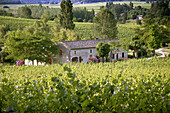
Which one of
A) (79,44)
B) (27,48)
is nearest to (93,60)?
(79,44)

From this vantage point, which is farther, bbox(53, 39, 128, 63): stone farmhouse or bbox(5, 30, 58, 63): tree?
bbox(53, 39, 128, 63): stone farmhouse

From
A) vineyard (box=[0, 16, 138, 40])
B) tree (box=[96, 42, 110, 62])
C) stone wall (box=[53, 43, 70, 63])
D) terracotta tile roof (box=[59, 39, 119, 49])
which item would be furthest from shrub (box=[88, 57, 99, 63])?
vineyard (box=[0, 16, 138, 40])

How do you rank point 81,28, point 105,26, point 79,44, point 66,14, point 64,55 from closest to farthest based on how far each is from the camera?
point 64,55 → point 79,44 → point 66,14 → point 105,26 → point 81,28

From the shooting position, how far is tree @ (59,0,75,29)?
197 feet

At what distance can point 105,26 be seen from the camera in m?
62.7

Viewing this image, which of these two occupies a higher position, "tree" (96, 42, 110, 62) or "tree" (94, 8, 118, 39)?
"tree" (94, 8, 118, 39)

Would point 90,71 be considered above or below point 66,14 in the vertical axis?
below

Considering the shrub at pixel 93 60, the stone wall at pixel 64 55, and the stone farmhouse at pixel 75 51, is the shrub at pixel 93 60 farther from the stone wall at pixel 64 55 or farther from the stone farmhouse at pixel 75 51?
the stone wall at pixel 64 55

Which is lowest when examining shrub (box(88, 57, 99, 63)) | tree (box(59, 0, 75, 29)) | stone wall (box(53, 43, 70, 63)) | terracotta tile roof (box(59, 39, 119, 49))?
shrub (box(88, 57, 99, 63))

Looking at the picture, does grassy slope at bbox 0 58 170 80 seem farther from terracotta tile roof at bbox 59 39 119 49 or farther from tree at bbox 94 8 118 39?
tree at bbox 94 8 118 39

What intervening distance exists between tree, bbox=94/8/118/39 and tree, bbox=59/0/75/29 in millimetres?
8123

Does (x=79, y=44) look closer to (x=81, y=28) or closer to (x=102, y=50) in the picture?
(x=102, y=50)

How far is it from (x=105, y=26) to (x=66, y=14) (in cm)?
1144

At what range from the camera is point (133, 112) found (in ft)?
25.8
